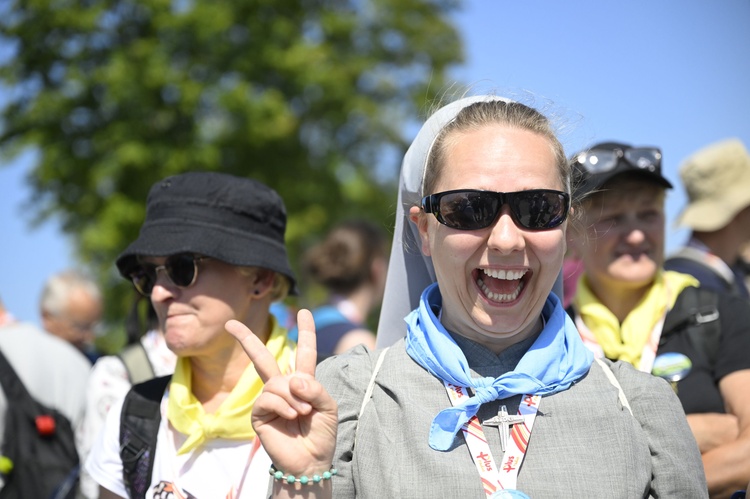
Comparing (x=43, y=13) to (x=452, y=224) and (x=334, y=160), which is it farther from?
(x=452, y=224)

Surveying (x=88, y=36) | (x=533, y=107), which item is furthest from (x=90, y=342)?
(x=88, y=36)

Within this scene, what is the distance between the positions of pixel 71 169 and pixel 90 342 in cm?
887

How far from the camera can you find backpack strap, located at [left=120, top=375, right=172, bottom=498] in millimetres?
3037

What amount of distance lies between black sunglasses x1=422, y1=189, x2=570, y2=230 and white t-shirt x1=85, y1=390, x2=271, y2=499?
1.14 metres

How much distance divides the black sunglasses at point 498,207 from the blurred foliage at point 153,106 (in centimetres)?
1293

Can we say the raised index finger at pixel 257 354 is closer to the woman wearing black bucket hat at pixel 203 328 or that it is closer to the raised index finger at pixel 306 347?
the raised index finger at pixel 306 347

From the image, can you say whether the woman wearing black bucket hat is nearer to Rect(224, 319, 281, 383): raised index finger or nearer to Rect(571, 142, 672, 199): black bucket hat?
Rect(224, 319, 281, 383): raised index finger

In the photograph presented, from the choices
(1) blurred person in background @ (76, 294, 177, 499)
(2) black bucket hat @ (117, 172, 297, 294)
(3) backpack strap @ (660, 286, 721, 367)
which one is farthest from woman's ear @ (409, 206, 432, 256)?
(1) blurred person in background @ (76, 294, 177, 499)

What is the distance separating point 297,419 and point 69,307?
18.7 ft

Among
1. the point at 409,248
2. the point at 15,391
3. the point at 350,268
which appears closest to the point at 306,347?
the point at 409,248

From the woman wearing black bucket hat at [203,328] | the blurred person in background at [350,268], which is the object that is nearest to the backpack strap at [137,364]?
the woman wearing black bucket hat at [203,328]

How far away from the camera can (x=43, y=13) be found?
1588 centimetres

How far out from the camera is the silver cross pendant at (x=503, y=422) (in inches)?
91.9

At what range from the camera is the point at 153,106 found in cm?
1577
